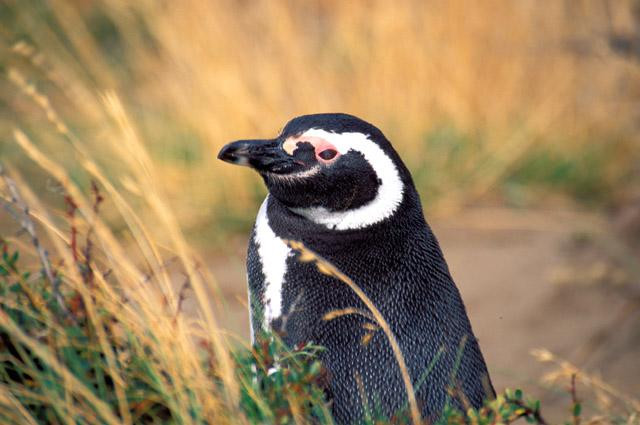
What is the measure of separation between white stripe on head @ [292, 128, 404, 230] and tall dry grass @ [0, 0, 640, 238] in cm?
276

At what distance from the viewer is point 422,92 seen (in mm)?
5168

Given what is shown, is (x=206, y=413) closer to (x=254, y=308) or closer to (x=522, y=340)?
(x=254, y=308)

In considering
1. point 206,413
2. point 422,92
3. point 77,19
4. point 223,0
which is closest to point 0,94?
point 77,19

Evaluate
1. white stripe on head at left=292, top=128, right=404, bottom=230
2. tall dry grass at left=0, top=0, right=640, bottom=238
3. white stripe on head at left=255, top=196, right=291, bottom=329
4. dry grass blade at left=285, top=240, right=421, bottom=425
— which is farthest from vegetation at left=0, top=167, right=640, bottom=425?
tall dry grass at left=0, top=0, right=640, bottom=238

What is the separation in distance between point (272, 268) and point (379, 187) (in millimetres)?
282

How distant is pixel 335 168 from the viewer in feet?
6.64

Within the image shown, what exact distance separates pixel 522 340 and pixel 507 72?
1.66m

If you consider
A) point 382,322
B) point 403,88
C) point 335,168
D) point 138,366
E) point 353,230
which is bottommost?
point 138,366

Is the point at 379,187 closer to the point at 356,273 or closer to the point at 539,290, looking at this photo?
the point at 356,273

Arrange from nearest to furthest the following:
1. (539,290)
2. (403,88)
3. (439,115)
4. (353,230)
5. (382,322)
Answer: (382,322) < (353,230) < (539,290) < (403,88) < (439,115)

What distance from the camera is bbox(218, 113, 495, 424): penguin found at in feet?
6.16

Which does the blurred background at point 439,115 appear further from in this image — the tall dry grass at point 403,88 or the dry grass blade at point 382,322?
the dry grass blade at point 382,322

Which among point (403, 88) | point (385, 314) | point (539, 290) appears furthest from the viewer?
point (403, 88)

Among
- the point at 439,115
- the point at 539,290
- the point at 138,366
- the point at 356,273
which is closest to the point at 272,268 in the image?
the point at 356,273
